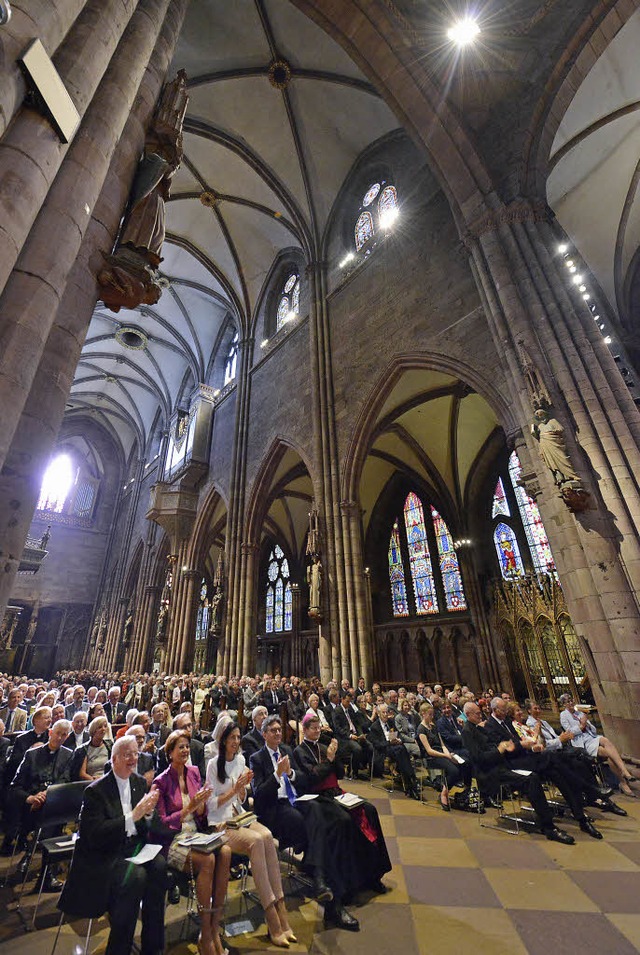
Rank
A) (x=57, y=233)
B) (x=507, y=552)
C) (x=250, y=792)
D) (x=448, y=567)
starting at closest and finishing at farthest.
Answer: (x=57, y=233) → (x=250, y=792) → (x=507, y=552) → (x=448, y=567)

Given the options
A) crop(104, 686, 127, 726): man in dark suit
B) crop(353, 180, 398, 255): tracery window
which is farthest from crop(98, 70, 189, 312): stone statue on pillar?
crop(353, 180, 398, 255): tracery window

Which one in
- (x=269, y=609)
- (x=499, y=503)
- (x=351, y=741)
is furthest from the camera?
(x=269, y=609)

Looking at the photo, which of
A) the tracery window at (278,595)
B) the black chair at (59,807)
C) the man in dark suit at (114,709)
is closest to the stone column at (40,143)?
the black chair at (59,807)

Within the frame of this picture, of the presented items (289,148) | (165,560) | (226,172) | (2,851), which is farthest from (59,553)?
(2,851)

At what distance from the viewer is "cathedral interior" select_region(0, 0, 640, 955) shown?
104 inches

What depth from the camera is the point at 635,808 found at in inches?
157

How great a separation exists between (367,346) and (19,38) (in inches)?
347

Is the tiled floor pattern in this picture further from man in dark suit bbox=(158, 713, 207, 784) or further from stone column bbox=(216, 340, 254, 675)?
stone column bbox=(216, 340, 254, 675)

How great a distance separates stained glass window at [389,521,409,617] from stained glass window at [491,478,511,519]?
385 centimetres

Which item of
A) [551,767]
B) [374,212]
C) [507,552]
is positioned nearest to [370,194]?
[374,212]

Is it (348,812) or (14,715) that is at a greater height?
(14,715)

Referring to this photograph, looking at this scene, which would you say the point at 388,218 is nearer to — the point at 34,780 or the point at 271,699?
the point at 271,699

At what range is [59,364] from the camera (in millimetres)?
2908

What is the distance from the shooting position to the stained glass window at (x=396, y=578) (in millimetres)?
15898
